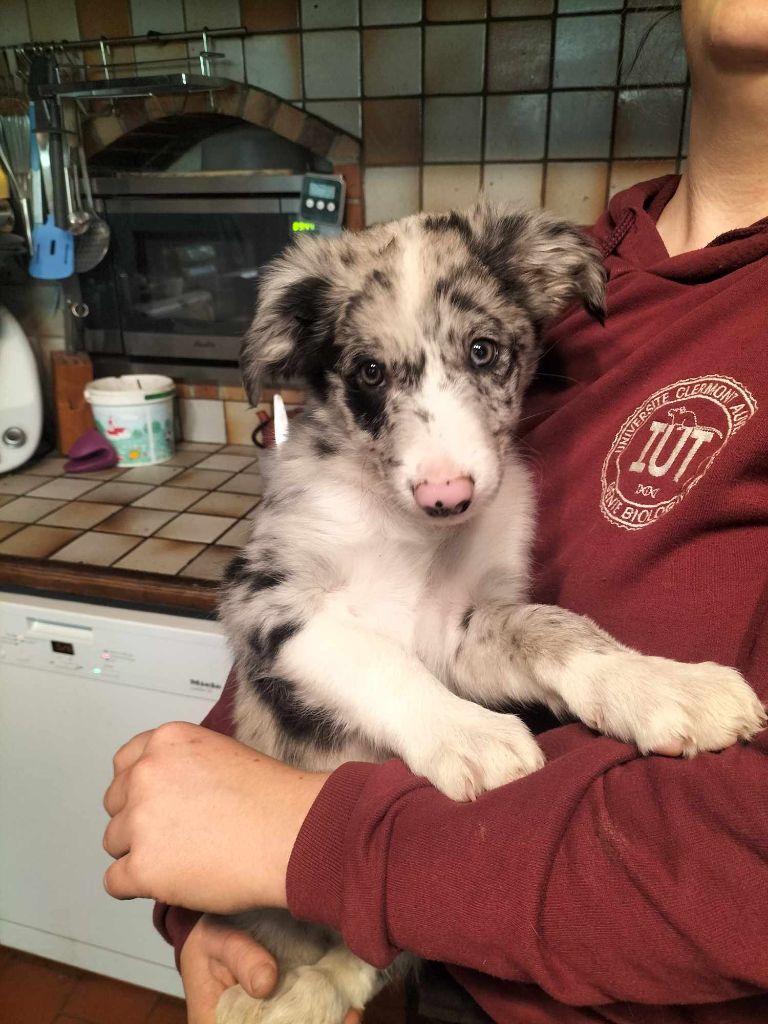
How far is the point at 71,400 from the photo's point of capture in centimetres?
272

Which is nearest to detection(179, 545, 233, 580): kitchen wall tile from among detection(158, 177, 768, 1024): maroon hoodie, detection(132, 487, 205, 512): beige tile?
detection(132, 487, 205, 512): beige tile

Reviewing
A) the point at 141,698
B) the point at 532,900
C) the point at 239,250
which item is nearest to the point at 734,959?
the point at 532,900

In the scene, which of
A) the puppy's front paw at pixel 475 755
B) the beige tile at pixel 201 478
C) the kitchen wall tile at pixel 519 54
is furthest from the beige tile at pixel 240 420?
the puppy's front paw at pixel 475 755

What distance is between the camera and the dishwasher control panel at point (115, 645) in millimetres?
1891

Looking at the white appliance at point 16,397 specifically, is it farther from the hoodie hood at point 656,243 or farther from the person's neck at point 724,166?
the person's neck at point 724,166

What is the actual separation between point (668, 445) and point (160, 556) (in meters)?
1.39

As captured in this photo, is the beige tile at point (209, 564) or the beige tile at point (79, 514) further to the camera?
the beige tile at point (79, 514)

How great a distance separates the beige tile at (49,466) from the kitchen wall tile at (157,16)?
5.12ft

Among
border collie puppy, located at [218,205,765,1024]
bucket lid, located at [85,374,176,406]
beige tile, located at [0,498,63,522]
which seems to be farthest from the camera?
bucket lid, located at [85,374,176,406]

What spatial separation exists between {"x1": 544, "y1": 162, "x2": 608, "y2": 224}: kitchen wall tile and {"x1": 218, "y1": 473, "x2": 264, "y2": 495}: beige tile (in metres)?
1.35

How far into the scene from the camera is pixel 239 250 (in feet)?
8.93

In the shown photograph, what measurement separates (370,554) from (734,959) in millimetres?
765

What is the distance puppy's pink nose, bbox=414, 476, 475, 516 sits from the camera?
0.99m

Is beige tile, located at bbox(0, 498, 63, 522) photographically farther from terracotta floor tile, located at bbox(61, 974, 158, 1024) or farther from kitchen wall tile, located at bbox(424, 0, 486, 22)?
kitchen wall tile, located at bbox(424, 0, 486, 22)
